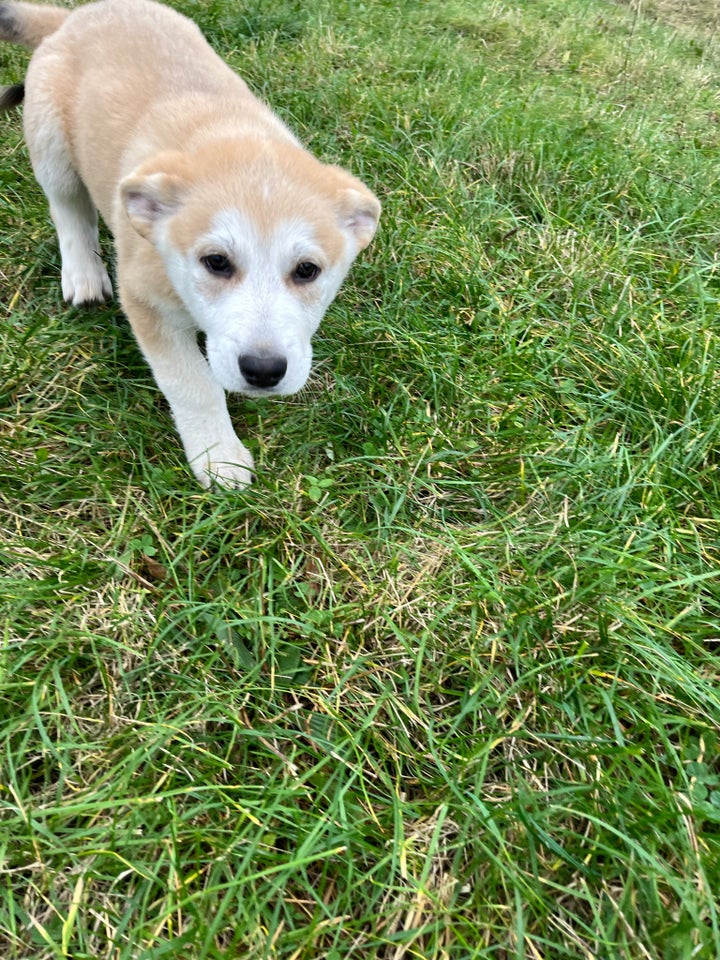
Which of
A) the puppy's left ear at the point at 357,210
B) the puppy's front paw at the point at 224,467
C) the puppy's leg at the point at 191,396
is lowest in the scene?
the puppy's front paw at the point at 224,467

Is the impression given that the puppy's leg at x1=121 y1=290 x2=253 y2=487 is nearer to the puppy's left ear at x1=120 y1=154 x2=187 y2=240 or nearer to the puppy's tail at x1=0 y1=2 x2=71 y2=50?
the puppy's left ear at x1=120 y1=154 x2=187 y2=240

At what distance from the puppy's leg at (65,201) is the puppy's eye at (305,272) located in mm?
1415

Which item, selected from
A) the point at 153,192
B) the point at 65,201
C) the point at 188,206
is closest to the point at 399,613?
the point at 188,206

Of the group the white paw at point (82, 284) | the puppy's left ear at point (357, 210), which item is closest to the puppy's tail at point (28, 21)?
the white paw at point (82, 284)

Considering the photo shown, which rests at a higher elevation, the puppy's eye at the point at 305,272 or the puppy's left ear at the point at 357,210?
the puppy's left ear at the point at 357,210

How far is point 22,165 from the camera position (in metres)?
4.00

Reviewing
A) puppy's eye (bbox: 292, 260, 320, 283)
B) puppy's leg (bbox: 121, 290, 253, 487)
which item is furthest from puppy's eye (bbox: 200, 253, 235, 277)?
puppy's leg (bbox: 121, 290, 253, 487)

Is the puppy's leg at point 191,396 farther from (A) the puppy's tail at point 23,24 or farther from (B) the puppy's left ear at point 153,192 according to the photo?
(A) the puppy's tail at point 23,24

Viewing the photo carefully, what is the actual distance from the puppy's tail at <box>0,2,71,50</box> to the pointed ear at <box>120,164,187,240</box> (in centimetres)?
215

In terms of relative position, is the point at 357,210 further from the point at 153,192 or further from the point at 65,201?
the point at 65,201

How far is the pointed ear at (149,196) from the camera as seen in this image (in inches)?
93.7

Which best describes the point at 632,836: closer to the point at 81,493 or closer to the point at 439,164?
the point at 81,493

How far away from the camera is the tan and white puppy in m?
2.29

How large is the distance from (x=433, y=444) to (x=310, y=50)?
13.2ft
